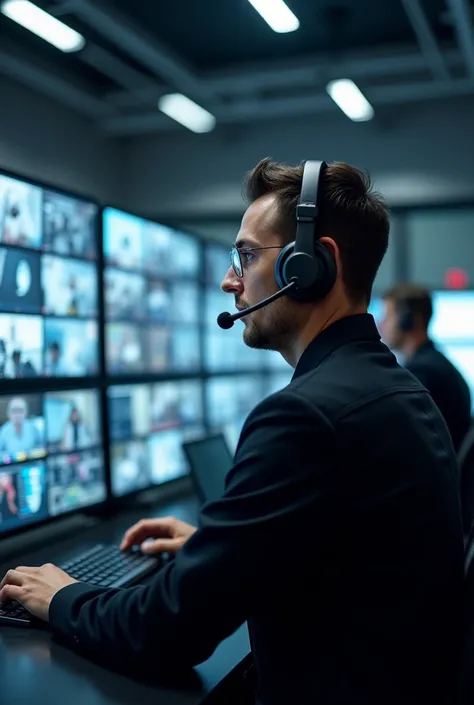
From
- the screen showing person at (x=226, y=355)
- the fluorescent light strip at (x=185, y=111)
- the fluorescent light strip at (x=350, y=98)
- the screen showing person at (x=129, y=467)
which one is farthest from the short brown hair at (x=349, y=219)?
the fluorescent light strip at (x=185, y=111)

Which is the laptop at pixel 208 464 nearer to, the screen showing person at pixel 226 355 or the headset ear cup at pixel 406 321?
the screen showing person at pixel 226 355

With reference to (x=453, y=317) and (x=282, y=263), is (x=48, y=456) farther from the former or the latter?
(x=453, y=317)

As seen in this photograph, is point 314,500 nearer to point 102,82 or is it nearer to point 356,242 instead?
point 356,242

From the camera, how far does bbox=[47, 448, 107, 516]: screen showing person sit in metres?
1.64

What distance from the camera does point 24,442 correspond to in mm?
1550

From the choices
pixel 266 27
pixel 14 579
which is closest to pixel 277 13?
pixel 266 27

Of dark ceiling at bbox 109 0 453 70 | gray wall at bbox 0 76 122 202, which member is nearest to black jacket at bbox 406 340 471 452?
dark ceiling at bbox 109 0 453 70

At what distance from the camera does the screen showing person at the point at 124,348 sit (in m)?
1.96

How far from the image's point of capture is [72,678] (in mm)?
990

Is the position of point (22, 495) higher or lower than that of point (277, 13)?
lower

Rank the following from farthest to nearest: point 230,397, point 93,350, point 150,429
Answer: point 230,397 < point 150,429 < point 93,350

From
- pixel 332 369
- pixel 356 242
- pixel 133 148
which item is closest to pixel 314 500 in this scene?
pixel 332 369

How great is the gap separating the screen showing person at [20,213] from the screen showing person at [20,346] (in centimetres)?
16

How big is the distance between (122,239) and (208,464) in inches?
25.5
